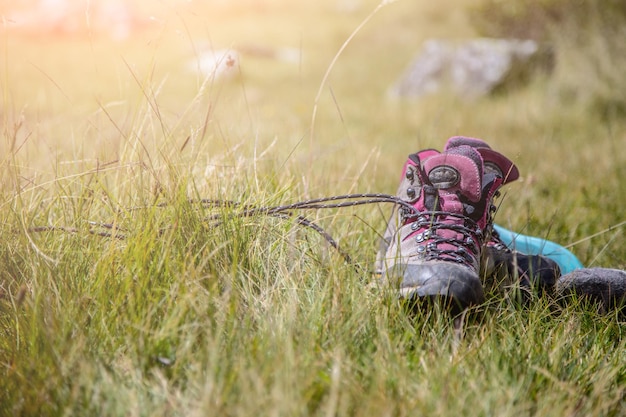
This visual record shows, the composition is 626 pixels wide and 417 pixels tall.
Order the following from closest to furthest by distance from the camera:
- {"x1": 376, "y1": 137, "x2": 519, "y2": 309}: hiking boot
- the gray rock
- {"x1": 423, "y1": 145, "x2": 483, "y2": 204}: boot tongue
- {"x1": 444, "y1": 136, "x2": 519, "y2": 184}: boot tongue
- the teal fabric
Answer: {"x1": 376, "y1": 137, "x2": 519, "y2": 309}: hiking boot, {"x1": 423, "y1": 145, "x2": 483, "y2": 204}: boot tongue, {"x1": 444, "y1": 136, "x2": 519, "y2": 184}: boot tongue, the teal fabric, the gray rock

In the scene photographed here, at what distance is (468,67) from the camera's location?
25.0 ft

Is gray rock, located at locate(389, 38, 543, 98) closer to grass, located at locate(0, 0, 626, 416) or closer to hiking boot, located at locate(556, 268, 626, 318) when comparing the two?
grass, located at locate(0, 0, 626, 416)

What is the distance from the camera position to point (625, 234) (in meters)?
2.98

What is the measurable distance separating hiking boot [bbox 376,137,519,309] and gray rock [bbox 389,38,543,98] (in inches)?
219

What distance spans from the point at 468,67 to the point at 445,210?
6072 millimetres

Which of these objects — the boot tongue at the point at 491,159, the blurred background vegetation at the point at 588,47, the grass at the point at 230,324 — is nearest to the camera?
the grass at the point at 230,324

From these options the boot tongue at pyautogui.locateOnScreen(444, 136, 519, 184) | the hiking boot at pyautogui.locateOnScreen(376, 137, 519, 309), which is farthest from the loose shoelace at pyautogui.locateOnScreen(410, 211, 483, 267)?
the boot tongue at pyautogui.locateOnScreen(444, 136, 519, 184)

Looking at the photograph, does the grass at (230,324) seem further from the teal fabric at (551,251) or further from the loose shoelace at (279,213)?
the teal fabric at (551,251)

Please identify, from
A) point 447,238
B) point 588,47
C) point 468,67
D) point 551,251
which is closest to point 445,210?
point 447,238

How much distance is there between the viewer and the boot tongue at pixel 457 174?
195cm

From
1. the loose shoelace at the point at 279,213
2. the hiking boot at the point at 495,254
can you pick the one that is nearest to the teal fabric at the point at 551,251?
the hiking boot at the point at 495,254

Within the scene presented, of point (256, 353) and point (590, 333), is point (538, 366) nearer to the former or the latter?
point (590, 333)

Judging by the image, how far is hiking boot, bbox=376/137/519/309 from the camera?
1.80m

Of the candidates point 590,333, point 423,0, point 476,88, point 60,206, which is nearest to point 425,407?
point 590,333
